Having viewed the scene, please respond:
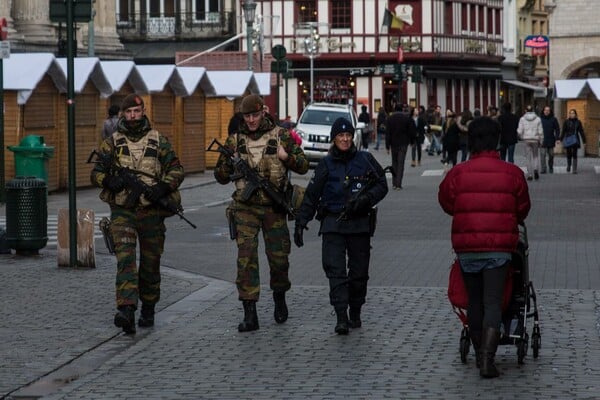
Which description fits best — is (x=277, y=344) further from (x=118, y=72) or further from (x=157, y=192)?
(x=118, y=72)

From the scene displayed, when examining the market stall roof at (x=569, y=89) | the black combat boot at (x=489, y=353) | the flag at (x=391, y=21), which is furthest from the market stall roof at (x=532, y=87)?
the black combat boot at (x=489, y=353)

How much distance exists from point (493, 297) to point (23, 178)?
31.6 ft

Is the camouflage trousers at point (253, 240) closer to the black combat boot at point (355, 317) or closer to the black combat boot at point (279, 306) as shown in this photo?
the black combat boot at point (279, 306)

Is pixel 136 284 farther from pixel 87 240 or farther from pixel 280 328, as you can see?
pixel 87 240

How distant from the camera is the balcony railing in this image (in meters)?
83.9

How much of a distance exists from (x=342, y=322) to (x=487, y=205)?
2259mm

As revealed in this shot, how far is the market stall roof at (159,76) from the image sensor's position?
37.2 m

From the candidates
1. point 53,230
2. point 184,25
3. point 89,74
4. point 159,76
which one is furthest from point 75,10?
point 184,25

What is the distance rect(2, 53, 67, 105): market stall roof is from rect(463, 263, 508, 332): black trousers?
2011cm

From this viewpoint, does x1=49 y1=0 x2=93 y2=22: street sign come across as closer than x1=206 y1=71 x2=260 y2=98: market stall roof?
Yes

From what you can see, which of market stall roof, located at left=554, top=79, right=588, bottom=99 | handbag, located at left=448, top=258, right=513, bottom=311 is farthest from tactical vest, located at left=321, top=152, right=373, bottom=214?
market stall roof, located at left=554, top=79, right=588, bottom=99

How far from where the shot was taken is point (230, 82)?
43.4m

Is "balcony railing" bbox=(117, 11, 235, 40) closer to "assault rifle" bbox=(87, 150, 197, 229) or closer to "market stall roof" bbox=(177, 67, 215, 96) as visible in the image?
"market stall roof" bbox=(177, 67, 215, 96)

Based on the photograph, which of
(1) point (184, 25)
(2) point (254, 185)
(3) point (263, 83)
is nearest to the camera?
(2) point (254, 185)
